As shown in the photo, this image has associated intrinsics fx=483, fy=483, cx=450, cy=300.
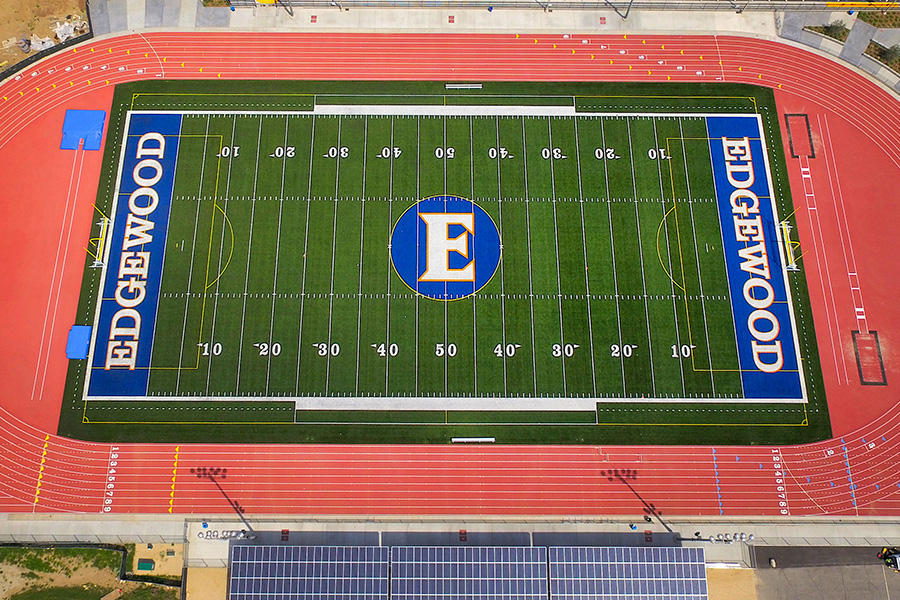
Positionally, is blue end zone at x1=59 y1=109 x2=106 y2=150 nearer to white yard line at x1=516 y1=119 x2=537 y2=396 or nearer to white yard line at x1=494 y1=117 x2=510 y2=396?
white yard line at x1=494 y1=117 x2=510 y2=396

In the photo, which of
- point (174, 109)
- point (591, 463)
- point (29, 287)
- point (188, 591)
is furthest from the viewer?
point (174, 109)

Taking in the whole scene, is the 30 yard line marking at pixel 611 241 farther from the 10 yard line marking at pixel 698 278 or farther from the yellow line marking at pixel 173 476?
the yellow line marking at pixel 173 476

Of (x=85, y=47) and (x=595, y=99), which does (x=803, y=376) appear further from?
(x=85, y=47)

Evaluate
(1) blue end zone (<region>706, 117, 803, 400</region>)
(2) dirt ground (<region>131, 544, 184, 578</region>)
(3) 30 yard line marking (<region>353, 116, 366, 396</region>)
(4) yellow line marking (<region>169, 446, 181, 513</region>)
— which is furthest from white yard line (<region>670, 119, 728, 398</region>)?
(2) dirt ground (<region>131, 544, 184, 578</region>)

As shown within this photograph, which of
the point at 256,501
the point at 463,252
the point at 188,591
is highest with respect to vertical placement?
the point at 463,252

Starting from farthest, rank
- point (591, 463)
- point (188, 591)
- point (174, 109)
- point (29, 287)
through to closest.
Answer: point (174, 109)
point (29, 287)
point (591, 463)
point (188, 591)

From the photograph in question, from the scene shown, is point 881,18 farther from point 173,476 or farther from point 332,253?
point 173,476

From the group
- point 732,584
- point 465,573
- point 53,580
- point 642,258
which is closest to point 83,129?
point 53,580

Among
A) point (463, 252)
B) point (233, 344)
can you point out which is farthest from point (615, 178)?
point (233, 344)
